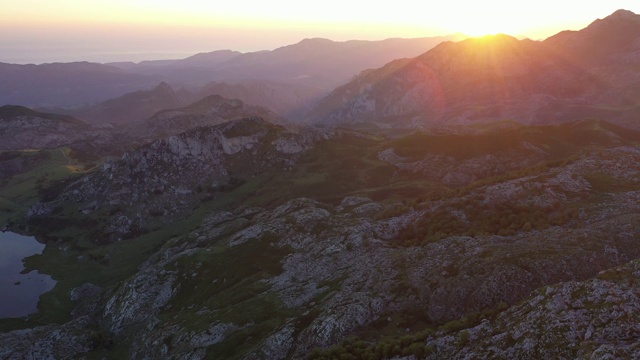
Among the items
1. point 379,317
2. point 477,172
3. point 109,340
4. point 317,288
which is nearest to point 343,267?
point 317,288

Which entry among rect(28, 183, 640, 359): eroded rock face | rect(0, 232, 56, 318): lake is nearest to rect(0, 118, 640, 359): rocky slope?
rect(28, 183, 640, 359): eroded rock face

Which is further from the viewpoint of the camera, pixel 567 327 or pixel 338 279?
pixel 338 279

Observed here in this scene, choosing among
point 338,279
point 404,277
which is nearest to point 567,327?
point 404,277

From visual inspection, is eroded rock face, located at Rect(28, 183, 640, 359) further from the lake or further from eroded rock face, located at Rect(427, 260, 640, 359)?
the lake

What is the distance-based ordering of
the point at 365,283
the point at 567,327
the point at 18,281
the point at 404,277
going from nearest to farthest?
the point at 567,327, the point at 404,277, the point at 365,283, the point at 18,281

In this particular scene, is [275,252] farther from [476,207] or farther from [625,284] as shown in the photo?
[625,284]

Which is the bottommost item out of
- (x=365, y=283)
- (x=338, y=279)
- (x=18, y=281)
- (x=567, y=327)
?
(x=18, y=281)

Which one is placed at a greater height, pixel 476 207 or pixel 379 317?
pixel 476 207

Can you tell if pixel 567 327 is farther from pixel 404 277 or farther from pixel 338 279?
pixel 338 279
